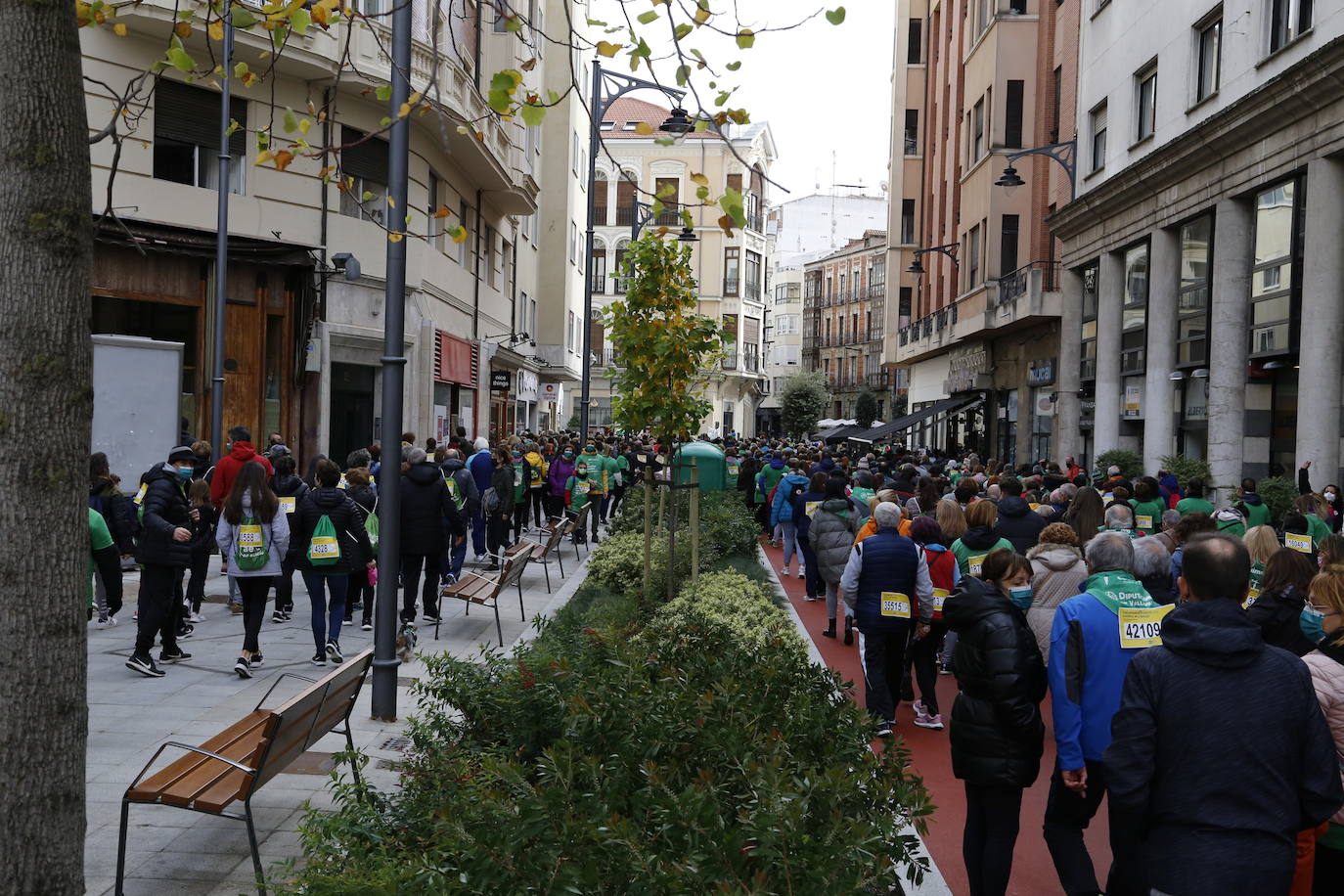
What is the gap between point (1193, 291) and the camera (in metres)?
22.7

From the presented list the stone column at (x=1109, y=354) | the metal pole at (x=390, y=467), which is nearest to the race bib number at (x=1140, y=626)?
the metal pole at (x=390, y=467)

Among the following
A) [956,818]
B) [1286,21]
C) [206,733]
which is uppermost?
→ [1286,21]

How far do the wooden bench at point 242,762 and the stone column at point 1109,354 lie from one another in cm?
2335

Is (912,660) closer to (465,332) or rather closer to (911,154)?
(465,332)

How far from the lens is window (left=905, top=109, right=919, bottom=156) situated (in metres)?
49.8

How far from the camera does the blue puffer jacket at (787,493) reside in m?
18.2

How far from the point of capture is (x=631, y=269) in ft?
43.8

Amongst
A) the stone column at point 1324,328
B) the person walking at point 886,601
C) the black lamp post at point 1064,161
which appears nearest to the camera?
the person walking at point 886,601

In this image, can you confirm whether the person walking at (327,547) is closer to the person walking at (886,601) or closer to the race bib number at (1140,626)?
the person walking at (886,601)

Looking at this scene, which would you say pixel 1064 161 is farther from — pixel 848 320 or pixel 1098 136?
pixel 848 320

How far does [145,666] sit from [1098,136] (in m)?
25.1

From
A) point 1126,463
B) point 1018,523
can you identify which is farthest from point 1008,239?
point 1018,523

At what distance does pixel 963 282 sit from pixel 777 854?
37.1m

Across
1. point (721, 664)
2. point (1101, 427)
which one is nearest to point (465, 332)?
point (1101, 427)
